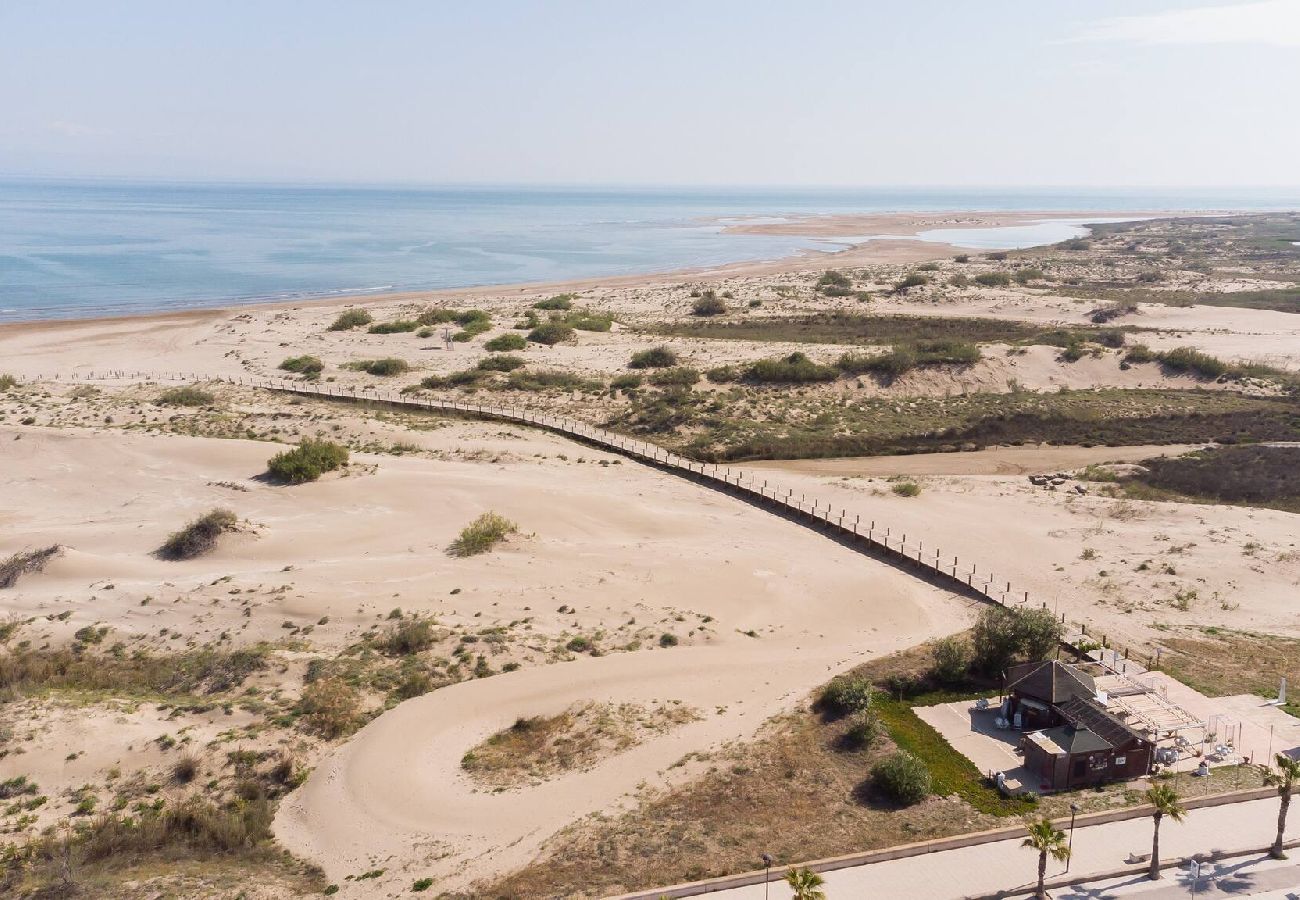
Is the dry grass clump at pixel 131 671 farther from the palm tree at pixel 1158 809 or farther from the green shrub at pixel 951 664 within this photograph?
the palm tree at pixel 1158 809

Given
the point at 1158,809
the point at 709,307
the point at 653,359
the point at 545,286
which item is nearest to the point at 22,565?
the point at 1158,809

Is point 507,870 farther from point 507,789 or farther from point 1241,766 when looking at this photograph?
point 1241,766

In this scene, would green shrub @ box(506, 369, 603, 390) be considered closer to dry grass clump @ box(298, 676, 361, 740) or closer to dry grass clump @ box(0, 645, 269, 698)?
dry grass clump @ box(0, 645, 269, 698)

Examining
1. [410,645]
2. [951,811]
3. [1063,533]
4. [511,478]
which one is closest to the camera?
[951,811]

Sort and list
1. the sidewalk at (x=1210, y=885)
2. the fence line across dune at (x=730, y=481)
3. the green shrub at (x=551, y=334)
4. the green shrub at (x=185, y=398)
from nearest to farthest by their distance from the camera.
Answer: the sidewalk at (x=1210, y=885) → the fence line across dune at (x=730, y=481) → the green shrub at (x=185, y=398) → the green shrub at (x=551, y=334)

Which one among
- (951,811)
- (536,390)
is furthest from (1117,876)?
(536,390)

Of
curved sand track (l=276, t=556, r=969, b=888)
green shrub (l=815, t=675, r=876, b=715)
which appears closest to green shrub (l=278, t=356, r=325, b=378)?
curved sand track (l=276, t=556, r=969, b=888)

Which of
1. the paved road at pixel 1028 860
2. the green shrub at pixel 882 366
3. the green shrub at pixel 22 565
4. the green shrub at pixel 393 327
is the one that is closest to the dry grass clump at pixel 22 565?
the green shrub at pixel 22 565
